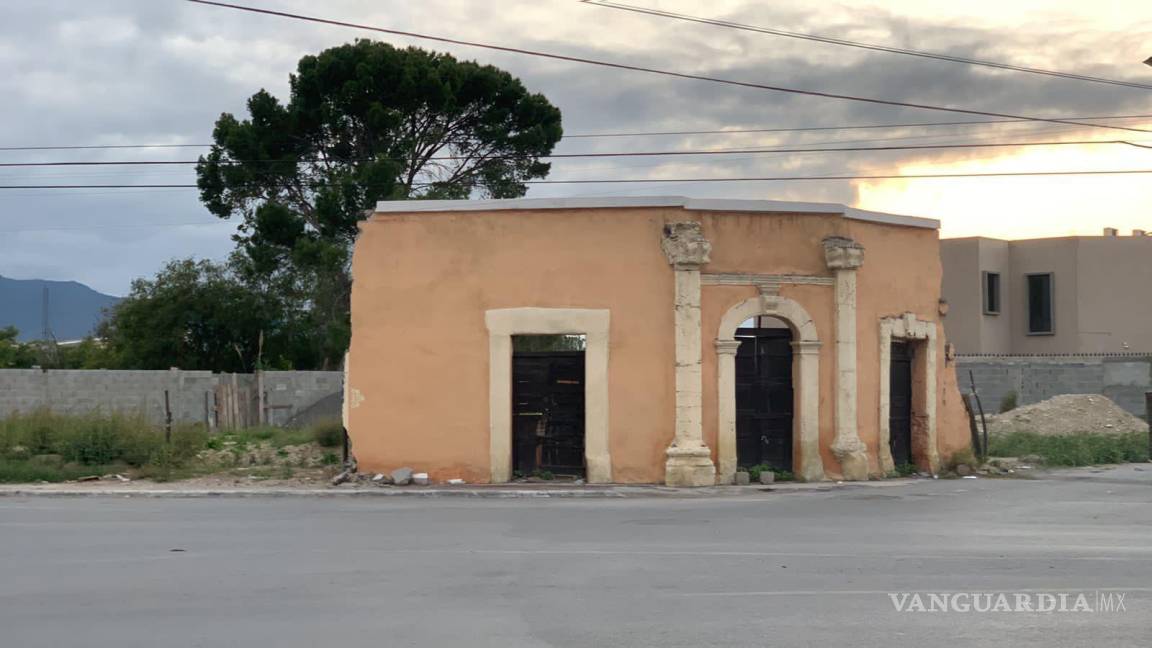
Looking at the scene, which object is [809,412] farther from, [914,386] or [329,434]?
[329,434]

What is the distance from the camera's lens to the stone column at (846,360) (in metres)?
22.1

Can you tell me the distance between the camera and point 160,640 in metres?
8.18

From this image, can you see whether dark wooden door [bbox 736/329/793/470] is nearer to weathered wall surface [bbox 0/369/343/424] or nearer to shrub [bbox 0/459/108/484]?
shrub [bbox 0/459/108/484]

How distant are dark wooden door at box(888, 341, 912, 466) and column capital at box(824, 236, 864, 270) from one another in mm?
2788

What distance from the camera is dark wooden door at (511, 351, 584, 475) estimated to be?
2206 cm

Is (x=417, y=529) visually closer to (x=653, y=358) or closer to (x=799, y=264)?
(x=653, y=358)

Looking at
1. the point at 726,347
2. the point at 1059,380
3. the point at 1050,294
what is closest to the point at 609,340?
the point at 726,347

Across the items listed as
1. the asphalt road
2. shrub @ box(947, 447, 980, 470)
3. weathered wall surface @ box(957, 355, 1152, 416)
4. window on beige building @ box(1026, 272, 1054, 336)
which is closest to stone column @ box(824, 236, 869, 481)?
shrub @ box(947, 447, 980, 470)

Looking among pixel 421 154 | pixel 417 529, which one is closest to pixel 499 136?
pixel 421 154

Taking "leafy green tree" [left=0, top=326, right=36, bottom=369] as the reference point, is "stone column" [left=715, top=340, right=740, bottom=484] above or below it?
below

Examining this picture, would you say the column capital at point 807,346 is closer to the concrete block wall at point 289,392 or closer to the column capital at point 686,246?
the column capital at point 686,246

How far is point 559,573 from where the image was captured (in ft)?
36.1

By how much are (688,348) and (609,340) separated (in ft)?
4.33

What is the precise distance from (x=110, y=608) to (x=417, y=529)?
539cm
